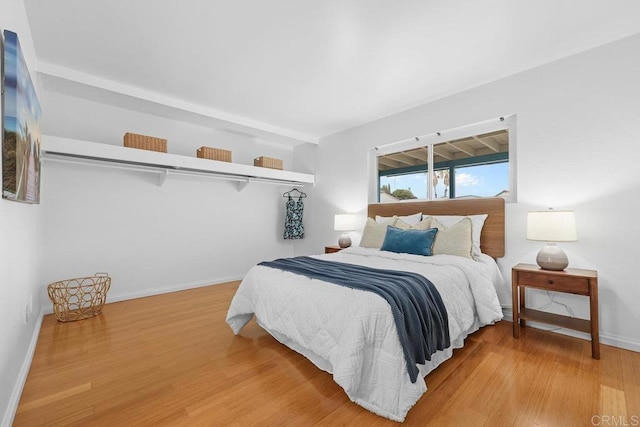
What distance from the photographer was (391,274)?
6.68 feet

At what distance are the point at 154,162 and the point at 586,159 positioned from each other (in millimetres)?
4312

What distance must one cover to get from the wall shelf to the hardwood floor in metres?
1.69

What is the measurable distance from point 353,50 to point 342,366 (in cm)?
242

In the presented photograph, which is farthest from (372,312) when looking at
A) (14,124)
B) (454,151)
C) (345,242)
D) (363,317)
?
(454,151)

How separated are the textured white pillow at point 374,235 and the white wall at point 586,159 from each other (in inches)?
48.3

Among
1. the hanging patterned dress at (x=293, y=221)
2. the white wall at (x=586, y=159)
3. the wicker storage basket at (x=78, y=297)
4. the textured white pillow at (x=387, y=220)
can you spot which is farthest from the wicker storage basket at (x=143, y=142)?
the white wall at (x=586, y=159)

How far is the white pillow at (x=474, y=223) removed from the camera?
9.23ft

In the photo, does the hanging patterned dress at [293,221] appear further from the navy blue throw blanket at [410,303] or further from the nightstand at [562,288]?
the nightstand at [562,288]

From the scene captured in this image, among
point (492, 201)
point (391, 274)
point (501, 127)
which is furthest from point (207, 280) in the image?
point (501, 127)

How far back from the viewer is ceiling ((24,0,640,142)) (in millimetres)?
1973

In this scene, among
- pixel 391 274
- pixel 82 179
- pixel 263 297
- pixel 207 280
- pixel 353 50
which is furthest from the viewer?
pixel 207 280

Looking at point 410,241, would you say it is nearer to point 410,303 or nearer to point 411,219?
point 411,219

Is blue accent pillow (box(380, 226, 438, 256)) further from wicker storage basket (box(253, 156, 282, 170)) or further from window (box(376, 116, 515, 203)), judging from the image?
wicker storage basket (box(253, 156, 282, 170))

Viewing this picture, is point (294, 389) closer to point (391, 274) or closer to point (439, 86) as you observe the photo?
point (391, 274)
